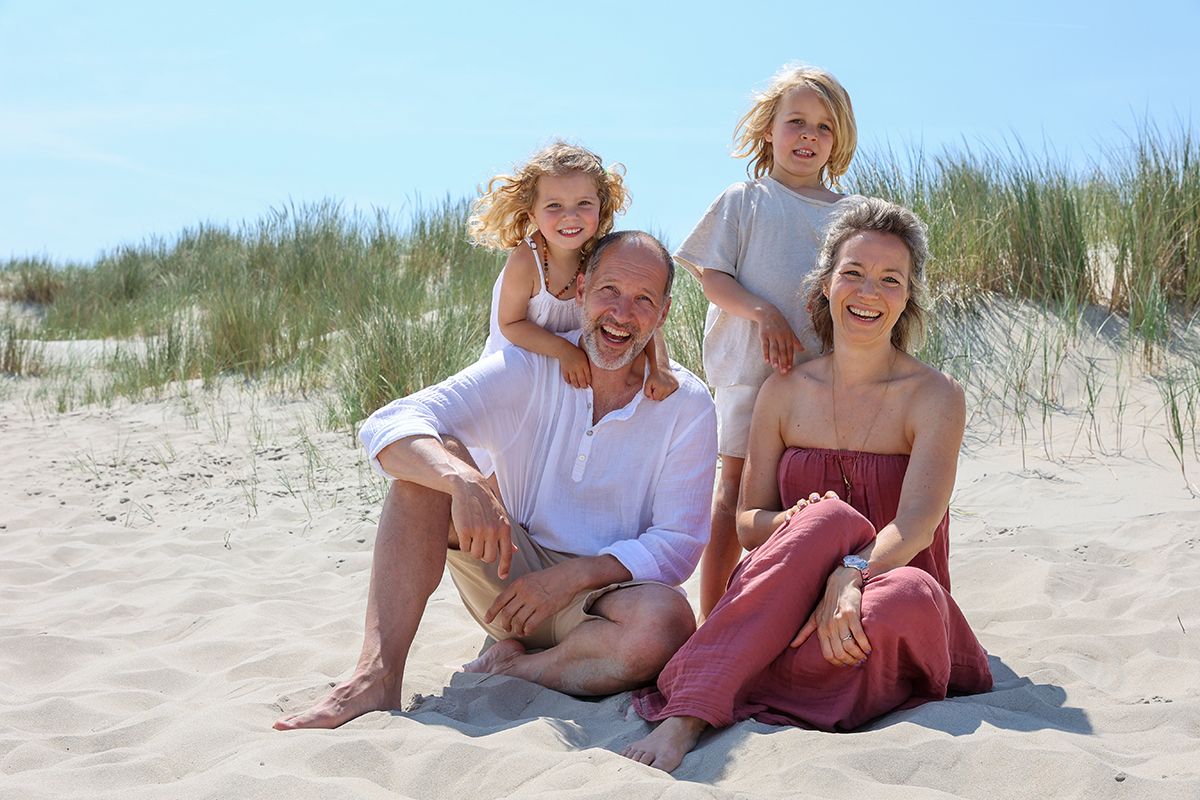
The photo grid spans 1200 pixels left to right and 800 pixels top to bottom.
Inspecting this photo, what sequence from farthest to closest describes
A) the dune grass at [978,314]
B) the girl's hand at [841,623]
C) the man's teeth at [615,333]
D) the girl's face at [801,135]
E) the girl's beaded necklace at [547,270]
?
the dune grass at [978,314], the girl's beaded necklace at [547,270], the girl's face at [801,135], the man's teeth at [615,333], the girl's hand at [841,623]

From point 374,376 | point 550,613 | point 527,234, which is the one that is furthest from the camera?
point 374,376

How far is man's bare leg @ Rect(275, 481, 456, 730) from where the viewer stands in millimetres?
2992

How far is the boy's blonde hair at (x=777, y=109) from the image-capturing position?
12.5ft

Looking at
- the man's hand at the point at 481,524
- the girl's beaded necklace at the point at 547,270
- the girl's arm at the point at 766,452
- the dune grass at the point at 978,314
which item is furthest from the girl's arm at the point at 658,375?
the dune grass at the point at 978,314

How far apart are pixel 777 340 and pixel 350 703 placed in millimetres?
1626

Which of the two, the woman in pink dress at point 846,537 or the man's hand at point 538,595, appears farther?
the man's hand at point 538,595

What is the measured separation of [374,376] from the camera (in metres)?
7.30

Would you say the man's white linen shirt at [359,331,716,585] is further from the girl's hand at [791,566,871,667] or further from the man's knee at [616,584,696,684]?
the girl's hand at [791,566,871,667]

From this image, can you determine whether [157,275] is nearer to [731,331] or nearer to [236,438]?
[236,438]

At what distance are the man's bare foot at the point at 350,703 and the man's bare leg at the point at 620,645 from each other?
437 mm

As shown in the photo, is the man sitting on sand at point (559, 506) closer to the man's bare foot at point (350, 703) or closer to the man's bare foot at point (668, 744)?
the man's bare foot at point (350, 703)

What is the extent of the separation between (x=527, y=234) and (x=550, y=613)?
157 cm

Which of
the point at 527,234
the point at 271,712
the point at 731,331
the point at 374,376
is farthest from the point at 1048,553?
the point at 374,376

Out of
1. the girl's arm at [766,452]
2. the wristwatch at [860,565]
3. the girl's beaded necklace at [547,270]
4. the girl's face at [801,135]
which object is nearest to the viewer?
the wristwatch at [860,565]
